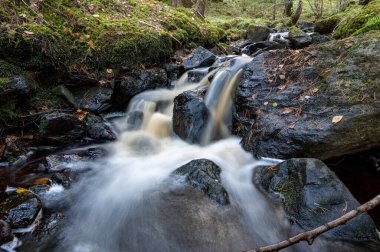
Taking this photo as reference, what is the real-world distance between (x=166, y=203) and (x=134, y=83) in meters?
3.32

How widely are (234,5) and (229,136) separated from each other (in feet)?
60.9

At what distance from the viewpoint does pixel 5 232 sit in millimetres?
2648

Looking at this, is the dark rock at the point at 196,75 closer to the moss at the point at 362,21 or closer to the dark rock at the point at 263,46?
the dark rock at the point at 263,46

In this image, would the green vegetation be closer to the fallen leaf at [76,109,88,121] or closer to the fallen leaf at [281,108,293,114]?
the fallen leaf at [76,109,88,121]

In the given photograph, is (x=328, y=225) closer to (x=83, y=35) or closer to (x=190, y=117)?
(x=190, y=117)

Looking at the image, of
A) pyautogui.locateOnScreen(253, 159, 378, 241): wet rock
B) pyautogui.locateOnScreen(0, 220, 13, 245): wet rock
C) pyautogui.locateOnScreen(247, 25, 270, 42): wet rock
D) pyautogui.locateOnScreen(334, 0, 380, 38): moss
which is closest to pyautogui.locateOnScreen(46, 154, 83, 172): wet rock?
pyautogui.locateOnScreen(0, 220, 13, 245): wet rock

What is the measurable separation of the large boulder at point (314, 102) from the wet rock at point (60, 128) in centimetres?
277

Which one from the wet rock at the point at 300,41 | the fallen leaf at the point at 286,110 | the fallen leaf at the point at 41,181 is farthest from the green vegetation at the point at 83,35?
the wet rock at the point at 300,41

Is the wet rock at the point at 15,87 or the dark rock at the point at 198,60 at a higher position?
the dark rock at the point at 198,60

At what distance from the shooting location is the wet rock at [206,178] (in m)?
3.42

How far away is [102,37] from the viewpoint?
586 cm

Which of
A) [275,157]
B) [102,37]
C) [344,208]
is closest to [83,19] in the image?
[102,37]

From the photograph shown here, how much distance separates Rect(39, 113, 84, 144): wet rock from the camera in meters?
4.64

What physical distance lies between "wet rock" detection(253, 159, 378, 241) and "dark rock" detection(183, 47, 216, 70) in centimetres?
422
